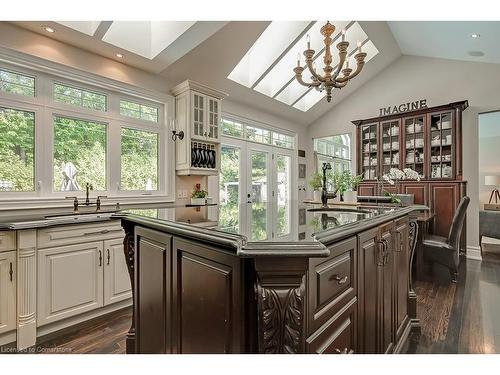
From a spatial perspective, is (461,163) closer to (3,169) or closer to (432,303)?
(432,303)

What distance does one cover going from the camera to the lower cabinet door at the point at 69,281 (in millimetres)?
2246

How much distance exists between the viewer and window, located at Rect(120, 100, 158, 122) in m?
3.40

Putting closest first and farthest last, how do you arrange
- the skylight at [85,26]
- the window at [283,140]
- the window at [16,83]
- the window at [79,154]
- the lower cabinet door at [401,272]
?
the lower cabinet door at [401,272], the window at [16,83], the skylight at [85,26], the window at [79,154], the window at [283,140]

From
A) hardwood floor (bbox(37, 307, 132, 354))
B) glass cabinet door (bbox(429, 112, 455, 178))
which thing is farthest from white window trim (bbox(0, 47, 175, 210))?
glass cabinet door (bbox(429, 112, 455, 178))

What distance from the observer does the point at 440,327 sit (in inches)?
92.5

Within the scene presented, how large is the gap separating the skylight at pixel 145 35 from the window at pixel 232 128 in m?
1.70

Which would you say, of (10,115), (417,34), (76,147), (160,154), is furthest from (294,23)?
(10,115)

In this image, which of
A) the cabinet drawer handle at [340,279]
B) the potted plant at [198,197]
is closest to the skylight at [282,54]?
the potted plant at [198,197]

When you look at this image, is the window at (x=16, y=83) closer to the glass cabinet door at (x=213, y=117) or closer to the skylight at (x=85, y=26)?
the skylight at (x=85, y=26)

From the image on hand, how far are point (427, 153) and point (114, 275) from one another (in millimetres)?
5135

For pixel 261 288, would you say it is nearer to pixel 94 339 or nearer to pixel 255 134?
pixel 94 339

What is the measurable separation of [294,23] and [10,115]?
3593mm

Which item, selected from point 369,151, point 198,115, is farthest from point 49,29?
point 369,151

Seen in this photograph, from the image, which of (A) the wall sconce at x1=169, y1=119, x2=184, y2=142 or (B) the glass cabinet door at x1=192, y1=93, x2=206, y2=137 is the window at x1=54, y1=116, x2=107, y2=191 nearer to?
(A) the wall sconce at x1=169, y1=119, x2=184, y2=142
